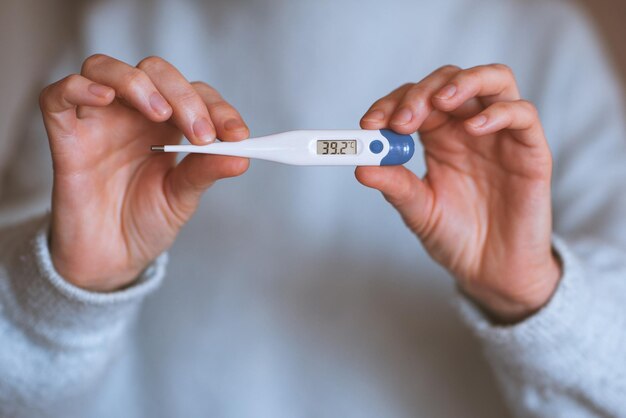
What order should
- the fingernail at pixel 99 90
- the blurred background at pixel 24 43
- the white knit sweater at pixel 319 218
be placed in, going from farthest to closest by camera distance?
the blurred background at pixel 24 43
the white knit sweater at pixel 319 218
the fingernail at pixel 99 90

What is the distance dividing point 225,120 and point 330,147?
8cm

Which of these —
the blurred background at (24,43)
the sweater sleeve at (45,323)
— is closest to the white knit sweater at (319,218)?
the sweater sleeve at (45,323)

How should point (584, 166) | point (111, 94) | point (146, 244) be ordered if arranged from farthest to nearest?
point (584, 166) < point (146, 244) < point (111, 94)

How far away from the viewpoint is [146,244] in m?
0.59

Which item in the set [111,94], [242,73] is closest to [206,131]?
[111,94]

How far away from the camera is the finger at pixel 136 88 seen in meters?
0.48

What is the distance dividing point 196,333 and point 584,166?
53 cm

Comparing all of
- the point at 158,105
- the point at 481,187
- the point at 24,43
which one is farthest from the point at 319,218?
the point at 24,43

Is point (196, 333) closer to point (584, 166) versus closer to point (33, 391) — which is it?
point (33, 391)

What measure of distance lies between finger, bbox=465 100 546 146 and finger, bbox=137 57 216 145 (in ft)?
0.66

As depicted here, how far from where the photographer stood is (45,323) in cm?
60

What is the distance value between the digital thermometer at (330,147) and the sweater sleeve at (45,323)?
0.55 ft

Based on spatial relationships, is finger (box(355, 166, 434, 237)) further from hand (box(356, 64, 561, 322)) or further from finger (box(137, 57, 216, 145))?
finger (box(137, 57, 216, 145))

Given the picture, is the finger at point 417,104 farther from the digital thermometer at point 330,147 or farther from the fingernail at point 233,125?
the fingernail at point 233,125
